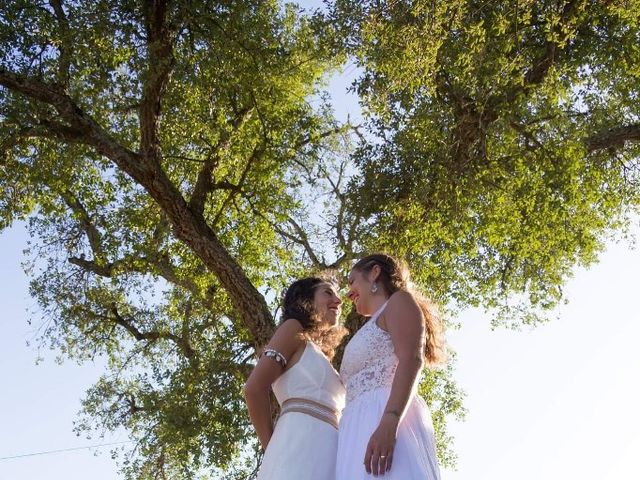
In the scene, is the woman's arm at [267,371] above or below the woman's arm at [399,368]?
above

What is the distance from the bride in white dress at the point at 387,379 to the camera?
384 cm

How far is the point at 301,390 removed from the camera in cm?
469

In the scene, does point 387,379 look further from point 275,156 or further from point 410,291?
point 275,156

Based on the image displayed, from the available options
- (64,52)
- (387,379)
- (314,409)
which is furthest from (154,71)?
(387,379)

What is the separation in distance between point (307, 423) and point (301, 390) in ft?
0.64

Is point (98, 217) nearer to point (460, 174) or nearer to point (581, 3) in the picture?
point (460, 174)

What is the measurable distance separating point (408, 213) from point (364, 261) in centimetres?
713

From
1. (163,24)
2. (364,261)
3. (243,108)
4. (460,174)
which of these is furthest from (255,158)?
(364,261)

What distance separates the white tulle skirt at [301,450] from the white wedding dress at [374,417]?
0.24 meters

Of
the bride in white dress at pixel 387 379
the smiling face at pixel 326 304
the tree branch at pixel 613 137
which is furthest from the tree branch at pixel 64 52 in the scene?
the bride in white dress at pixel 387 379

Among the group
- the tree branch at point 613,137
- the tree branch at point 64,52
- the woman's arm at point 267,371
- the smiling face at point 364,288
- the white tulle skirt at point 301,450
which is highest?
the tree branch at point 64,52

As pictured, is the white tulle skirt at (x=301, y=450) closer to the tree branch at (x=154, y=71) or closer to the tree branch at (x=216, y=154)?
the tree branch at (x=154, y=71)

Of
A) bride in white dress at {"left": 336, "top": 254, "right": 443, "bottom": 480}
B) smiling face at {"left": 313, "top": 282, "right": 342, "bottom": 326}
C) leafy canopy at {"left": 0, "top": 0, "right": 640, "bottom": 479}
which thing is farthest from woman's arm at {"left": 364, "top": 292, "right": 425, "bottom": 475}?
leafy canopy at {"left": 0, "top": 0, "right": 640, "bottom": 479}

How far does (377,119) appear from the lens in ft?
41.3
